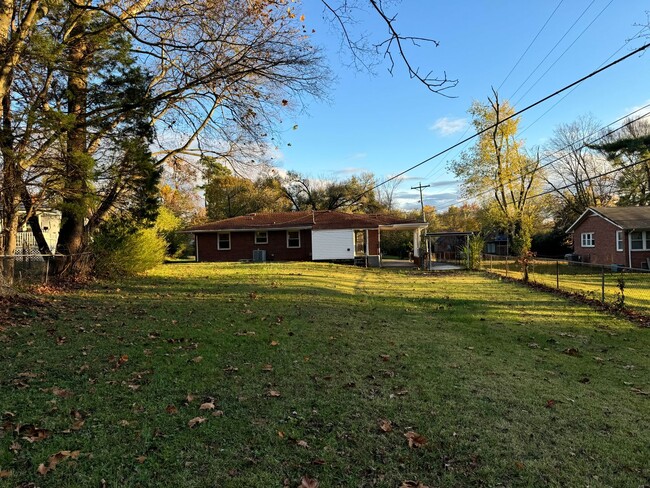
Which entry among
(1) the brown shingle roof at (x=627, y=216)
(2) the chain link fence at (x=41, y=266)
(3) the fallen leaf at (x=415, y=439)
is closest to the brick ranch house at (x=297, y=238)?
(1) the brown shingle roof at (x=627, y=216)

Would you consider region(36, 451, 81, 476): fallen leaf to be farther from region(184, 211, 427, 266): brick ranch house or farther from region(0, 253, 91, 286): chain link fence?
region(184, 211, 427, 266): brick ranch house

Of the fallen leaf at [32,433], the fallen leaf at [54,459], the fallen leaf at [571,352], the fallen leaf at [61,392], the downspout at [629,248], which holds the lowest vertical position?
the fallen leaf at [571,352]

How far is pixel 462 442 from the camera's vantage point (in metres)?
3.43

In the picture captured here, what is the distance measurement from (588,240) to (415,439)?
34.4 metres

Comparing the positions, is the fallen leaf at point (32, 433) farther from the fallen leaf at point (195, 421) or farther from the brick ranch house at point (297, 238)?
the brick ranch house at point (297, 238)

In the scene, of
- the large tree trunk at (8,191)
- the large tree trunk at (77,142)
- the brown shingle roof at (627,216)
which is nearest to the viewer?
the large tree trunk at (8,191)

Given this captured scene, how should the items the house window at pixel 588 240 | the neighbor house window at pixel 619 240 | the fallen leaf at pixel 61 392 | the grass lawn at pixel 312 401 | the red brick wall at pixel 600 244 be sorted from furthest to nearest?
the house window at pixel 588 240 → the red brick wall at pixel 600 244 → the neighbor house window at pixel 619 240 → the fallen leaf at pixel 61 392 → the grass lawn at pixel 312 401

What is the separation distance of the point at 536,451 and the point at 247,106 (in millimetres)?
9466

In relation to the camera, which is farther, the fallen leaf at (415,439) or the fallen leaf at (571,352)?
the fallen leaf at (571,352)

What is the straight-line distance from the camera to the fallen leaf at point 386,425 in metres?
3.61

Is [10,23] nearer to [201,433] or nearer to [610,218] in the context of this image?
[201,433]

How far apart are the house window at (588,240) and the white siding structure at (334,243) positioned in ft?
60.5

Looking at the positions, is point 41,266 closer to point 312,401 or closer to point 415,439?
point 312,401

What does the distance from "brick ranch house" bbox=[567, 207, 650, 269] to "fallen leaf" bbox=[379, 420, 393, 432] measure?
28.0 metres
